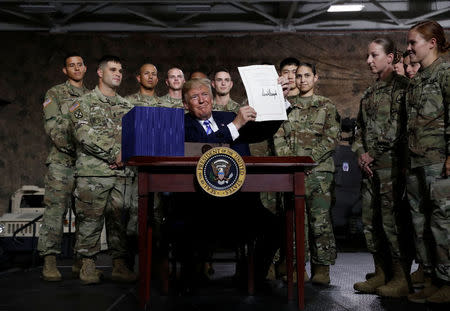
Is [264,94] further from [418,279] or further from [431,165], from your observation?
[418,279]

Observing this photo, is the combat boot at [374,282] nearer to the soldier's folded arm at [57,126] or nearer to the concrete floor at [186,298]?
the concrete floor at [186,298]

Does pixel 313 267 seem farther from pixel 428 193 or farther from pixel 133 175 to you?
pixel 133 175

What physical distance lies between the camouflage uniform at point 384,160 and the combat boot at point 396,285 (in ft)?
0.23

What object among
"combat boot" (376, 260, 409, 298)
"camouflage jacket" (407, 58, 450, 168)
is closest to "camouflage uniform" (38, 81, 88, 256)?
"combat boot" (376, 260, 409, 298)

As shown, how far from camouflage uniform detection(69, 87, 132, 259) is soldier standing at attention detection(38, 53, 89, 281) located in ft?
1.04

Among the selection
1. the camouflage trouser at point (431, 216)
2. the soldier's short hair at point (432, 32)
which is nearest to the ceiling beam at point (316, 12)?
the soldier's short hair at point (432, 32)

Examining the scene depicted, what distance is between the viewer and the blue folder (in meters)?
2.49

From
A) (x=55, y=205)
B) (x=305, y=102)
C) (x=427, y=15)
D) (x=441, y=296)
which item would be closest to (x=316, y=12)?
(x=427, y=15)

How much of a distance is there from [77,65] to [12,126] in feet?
15.3

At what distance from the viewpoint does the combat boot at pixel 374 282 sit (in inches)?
122

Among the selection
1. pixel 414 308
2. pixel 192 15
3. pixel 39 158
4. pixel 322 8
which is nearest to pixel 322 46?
pixel 322 8

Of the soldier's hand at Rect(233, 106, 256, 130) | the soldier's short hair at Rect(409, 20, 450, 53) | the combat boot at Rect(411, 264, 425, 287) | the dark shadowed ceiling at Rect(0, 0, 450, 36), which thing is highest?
the dark shadowed ceiling at Rect(0, 0, 450, 36)

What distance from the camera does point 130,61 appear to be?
8.49 m

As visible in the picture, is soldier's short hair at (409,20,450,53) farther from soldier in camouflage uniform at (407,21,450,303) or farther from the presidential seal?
the presidential seal
